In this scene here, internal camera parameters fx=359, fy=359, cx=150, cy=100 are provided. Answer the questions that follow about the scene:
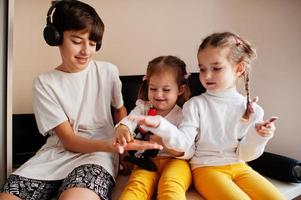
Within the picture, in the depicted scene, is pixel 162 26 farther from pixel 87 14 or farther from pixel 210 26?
pixel 87 14

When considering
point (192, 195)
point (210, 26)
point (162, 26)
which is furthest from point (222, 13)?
point (192, 195)

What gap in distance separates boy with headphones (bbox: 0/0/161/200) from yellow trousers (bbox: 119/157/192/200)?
0.27 feet

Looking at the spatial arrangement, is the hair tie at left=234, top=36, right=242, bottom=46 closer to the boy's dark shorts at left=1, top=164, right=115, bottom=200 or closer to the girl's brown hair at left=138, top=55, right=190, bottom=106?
the girl's brown hair at left=138, top=55, right=190, bottom=106

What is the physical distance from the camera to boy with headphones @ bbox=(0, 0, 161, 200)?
1055 mm

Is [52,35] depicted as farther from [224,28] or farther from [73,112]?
[224,28]

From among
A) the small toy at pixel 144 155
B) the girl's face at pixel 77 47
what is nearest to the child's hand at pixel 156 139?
the small toy at pixel 144 155

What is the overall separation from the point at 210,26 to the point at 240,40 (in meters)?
0.65

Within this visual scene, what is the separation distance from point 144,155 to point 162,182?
6.0 inches

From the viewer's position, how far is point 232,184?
3.42ft

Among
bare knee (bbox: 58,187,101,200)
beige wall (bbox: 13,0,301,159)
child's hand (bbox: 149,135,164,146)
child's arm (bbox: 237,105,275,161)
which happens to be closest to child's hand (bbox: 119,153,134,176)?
child's hand (bbox: 149,135,164,146)

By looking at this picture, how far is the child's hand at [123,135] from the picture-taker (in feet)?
3.36

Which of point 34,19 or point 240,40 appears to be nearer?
point 240,40

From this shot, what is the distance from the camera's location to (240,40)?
1.14m

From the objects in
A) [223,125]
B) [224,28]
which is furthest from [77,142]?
[224,28]
